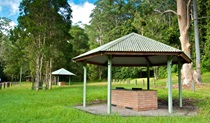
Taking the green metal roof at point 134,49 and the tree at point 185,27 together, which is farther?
the tree at point 185,27

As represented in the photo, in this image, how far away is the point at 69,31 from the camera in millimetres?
31766

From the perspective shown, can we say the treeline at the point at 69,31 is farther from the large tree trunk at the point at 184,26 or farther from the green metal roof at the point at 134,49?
the green metal roof at the point at 134,49

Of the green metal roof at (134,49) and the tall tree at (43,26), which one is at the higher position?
the tall tree at (43,26)

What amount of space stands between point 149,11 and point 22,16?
12.0 meters

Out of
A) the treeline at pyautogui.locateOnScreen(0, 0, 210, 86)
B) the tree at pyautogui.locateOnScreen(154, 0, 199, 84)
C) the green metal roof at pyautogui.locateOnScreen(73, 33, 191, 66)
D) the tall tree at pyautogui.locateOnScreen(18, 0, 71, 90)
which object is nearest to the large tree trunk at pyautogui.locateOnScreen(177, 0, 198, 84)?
the tree at pyautogui.locateOnScreen(154, 0, 199, 84)

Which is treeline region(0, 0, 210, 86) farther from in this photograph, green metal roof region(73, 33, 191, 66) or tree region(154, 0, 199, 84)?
green metal roof region(73, 33, 191, 66)

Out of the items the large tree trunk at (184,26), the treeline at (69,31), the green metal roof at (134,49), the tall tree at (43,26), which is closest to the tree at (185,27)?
the large tree trunk at (184,26)

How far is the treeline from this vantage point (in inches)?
772

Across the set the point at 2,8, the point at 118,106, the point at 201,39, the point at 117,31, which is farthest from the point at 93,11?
the point at 118,106

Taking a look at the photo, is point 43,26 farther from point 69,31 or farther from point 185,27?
point 185,27

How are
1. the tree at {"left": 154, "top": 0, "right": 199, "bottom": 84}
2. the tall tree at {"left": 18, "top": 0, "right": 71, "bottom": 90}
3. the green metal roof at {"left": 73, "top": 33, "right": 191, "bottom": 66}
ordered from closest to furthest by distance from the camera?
the green metal roof at {"left": 73, "top": 33, "right": 191, "bottom": 66}
the tree at {"left": 154, "top": 0, "right": 199, "bottom": 84}
the tall tree at {"left": 18, "top": 0, "right": 71, "bottom": 90}

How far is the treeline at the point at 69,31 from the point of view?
1961 centimetres

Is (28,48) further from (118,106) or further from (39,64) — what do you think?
(118,106)

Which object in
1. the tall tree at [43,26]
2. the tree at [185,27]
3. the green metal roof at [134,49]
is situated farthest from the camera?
the tall tree at [43,26]
